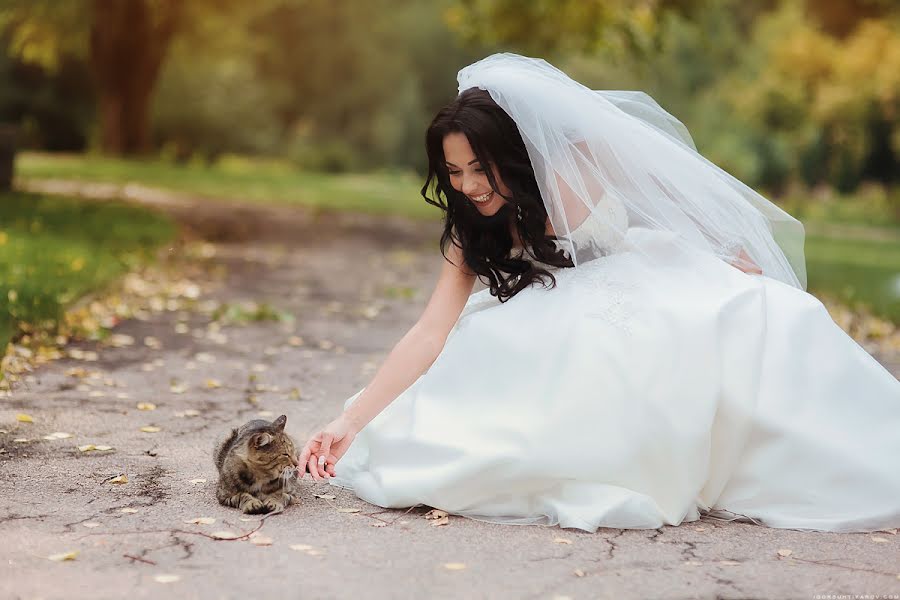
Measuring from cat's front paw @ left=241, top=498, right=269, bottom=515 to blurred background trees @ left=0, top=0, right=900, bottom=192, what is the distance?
41.1 feet

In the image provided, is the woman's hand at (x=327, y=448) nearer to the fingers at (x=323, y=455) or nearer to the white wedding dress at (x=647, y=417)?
the fingers at (x=323, y=455)

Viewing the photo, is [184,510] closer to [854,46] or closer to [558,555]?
[558,555]

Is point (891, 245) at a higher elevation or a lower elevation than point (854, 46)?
lower

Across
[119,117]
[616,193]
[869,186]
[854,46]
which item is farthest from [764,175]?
[616,193]

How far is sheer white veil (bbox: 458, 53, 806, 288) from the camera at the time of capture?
4441 mm

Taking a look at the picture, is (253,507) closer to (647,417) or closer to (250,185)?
(647,417)

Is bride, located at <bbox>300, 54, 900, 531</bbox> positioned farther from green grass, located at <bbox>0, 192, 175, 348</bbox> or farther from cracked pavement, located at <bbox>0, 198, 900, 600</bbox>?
green grass, located at <bbox>0, 192, 175, 348</bbox>

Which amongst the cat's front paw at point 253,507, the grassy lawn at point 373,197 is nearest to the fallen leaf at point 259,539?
the cat's front paw at point 253,507

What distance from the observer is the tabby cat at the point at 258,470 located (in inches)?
156

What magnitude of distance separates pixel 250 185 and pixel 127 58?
5943mm

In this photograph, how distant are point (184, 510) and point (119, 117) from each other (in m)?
26.6

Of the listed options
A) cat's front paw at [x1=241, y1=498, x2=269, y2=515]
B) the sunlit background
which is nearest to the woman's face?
cat's front paw at [x1=241, y1=498, x2=269, y2=515]

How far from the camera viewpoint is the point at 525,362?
4109 millimetres

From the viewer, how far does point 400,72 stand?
4438 cm
